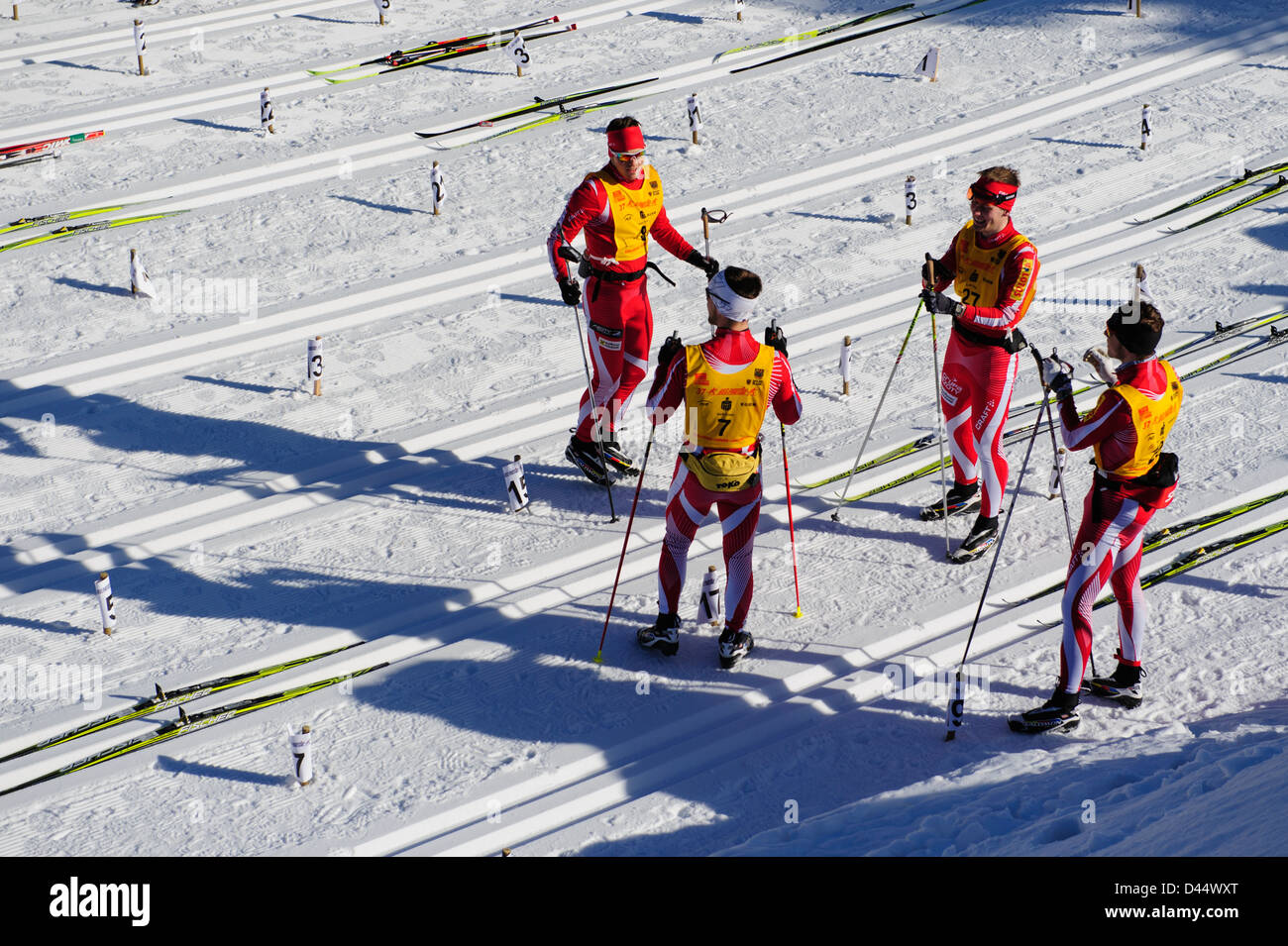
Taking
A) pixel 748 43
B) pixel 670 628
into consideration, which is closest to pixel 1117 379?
pixel 670 628

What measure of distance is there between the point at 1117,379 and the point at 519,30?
11.2 m

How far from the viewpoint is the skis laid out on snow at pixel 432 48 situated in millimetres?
15578

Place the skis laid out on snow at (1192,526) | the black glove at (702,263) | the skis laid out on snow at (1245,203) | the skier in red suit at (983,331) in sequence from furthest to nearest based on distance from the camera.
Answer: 1. the skis laid out on snow at (1245,203)
2. the black glove at (702,263)
3. the skis laid out on snow at (1192,526)
4. the skier in red suit at (983,331)

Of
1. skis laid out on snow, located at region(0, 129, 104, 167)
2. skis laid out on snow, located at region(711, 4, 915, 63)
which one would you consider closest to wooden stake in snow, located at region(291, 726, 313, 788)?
skis laid out on snow, located at region(0, 129, 104, 167)

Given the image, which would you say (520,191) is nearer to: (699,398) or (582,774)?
(699,398)

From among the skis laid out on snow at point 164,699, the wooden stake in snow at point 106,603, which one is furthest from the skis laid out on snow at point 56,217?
the skis laid out on snow at point 164,699

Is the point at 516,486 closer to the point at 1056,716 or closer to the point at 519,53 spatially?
the point at 1056,716

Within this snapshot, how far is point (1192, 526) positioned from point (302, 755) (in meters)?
5.68

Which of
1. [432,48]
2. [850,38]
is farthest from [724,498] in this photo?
[850,38]

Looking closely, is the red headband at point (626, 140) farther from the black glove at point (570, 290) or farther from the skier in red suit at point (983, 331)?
the skier in red suit at point (983, 331)

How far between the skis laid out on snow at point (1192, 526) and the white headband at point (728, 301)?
2.75m

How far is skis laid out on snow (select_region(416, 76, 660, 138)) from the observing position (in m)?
14.3

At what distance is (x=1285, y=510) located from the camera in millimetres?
9148

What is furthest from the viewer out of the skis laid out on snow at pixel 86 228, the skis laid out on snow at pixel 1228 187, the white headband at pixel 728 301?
the skis laid out on snow at pixel 1228 187
